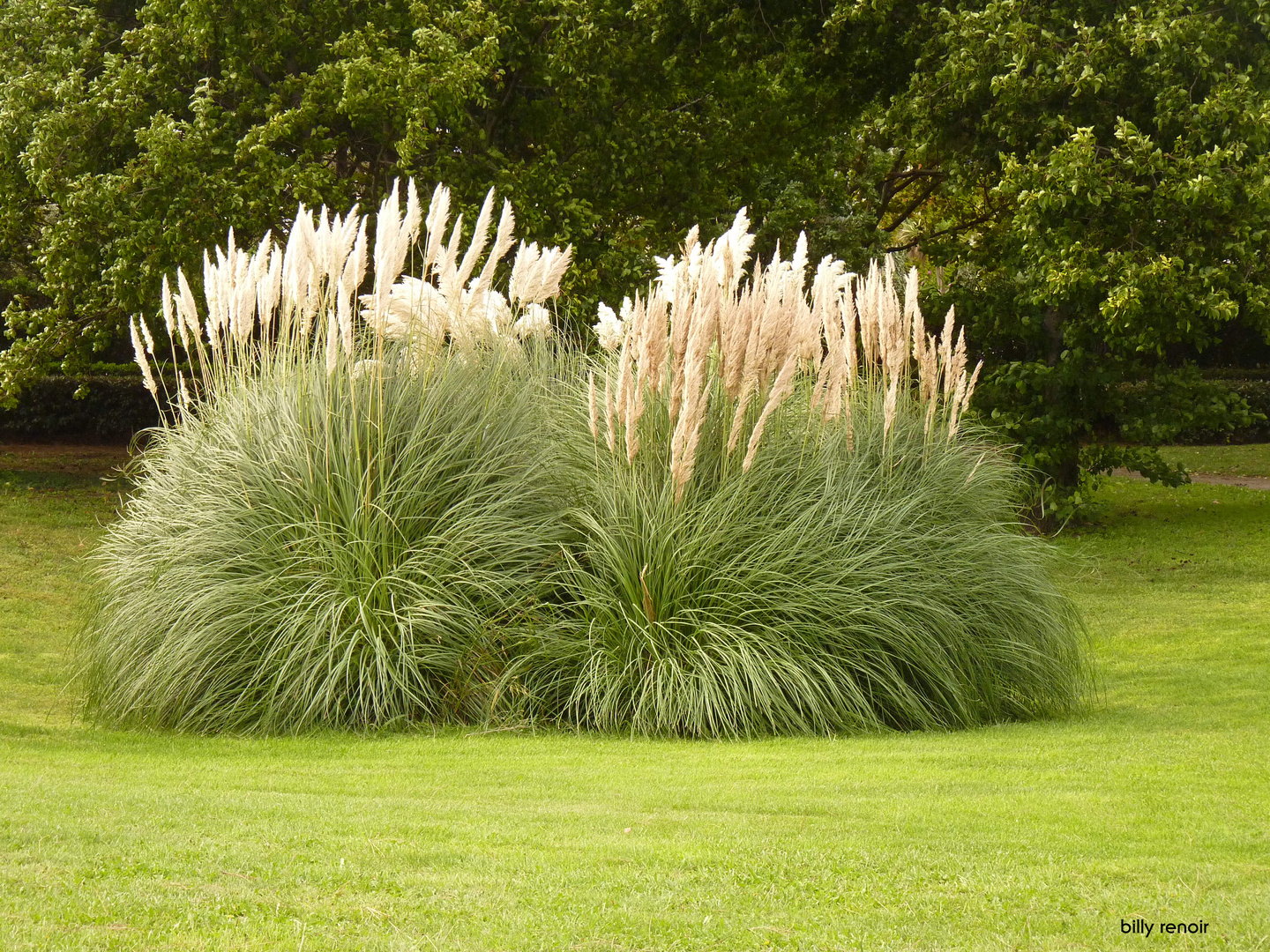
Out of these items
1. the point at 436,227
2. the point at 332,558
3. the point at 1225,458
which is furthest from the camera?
the point at 1225,458

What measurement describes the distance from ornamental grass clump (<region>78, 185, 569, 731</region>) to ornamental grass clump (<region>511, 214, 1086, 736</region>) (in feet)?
1.17

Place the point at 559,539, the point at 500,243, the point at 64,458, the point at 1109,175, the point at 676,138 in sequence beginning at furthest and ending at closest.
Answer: the point at 64,458, the point at 676,138, the point at 1109,175, the point at 500,243, the point at 559,539

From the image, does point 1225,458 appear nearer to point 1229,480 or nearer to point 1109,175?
point 1229,480

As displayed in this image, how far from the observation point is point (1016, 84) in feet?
44.0

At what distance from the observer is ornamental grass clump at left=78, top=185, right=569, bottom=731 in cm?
635

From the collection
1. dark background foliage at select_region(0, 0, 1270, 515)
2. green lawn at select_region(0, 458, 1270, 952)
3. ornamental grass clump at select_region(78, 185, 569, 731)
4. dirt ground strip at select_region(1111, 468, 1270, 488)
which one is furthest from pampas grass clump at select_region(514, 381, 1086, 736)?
dirt ground strip at select_region(1111, 468, 1270, 488)

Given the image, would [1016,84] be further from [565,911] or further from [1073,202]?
[565,911]

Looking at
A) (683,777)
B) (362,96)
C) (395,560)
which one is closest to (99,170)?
(362,96)

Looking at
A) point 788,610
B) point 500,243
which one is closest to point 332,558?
point 500,243

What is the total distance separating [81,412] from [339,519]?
645 inches

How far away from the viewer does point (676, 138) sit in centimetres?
1741

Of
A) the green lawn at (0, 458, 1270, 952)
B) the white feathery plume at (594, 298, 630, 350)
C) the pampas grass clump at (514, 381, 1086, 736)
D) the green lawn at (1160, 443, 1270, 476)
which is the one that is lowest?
the green lawn at (0, 458, 1270, 952)

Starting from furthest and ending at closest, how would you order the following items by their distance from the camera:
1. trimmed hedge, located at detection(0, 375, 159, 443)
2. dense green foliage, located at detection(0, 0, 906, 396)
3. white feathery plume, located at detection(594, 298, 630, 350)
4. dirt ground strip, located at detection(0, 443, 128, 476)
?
trimmed hedge, located at detection(0, 375, 159, 443) < dirt ground strip, located at detection(0, 443, 128, 476) < dense green foliage, located at detection(0, 0, 906, 396) < white feathery plume, located at detection(594, 298, 630, 350)

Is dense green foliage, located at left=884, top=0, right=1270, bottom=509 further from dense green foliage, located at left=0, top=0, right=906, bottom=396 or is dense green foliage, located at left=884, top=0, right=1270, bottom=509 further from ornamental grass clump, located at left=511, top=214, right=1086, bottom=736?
ornamental grass clump, located at left=511, top=214, right=1086, bottom=736
